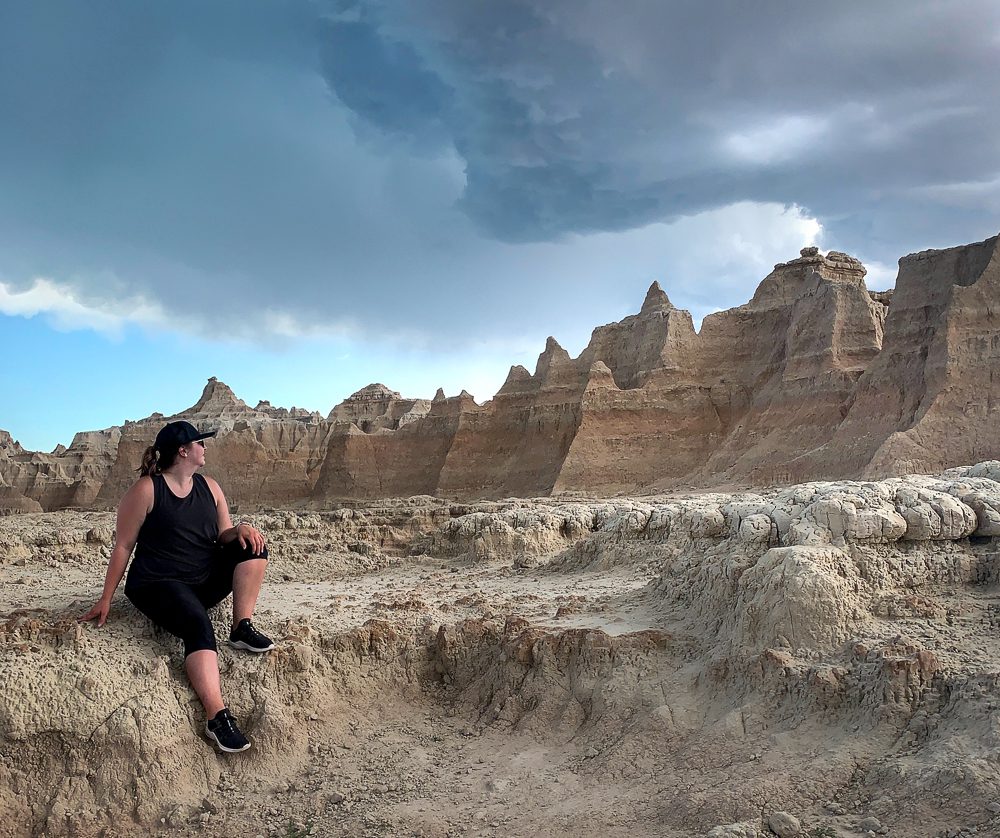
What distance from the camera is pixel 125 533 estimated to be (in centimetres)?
487

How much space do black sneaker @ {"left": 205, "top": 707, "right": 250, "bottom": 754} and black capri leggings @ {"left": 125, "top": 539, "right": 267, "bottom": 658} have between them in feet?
1.34

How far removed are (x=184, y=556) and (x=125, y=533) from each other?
37 cm

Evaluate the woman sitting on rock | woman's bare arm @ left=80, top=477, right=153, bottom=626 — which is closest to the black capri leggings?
the woman sitting on rock

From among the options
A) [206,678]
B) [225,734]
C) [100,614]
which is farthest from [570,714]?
[100,614]

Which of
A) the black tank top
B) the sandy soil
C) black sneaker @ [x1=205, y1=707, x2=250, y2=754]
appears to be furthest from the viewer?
the black tank top

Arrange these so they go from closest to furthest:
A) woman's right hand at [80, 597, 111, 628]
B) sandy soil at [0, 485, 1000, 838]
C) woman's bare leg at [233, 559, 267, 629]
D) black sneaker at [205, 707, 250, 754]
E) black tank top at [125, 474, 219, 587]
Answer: sandy soil at [0, 485, 1000, 838]
black sneaker at [205, 707, 250, 754]
woman's right hand at [80, 597, 111, 628]
black tank top at [125, 474, 219, 587]
woman's bare leg at [233, 559, 267, 629]

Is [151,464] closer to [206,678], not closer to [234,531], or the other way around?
[234,531]

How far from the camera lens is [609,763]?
4.29m

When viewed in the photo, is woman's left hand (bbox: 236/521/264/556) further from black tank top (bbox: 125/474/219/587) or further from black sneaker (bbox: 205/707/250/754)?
black sneaker (bbox: 205/707/250/754)

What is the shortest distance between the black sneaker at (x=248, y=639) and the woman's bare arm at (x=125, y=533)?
76cm

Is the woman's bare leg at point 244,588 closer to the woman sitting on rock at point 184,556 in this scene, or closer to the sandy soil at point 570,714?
the woman sitting on rock at point 184,556

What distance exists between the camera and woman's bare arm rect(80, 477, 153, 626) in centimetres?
477

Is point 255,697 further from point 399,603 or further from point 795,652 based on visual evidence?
point 795,652

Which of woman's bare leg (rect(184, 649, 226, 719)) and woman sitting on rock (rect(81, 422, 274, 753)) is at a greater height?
woman sitting on rock (rect(81, 422, 274, 753))
